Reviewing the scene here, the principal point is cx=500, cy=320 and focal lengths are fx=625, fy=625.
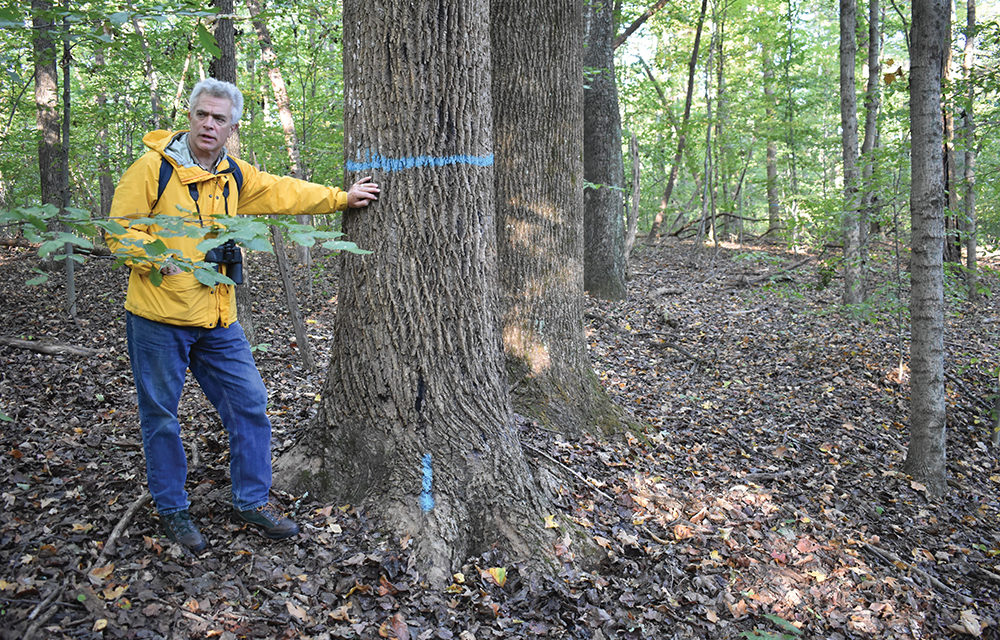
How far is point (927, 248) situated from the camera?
5164mm

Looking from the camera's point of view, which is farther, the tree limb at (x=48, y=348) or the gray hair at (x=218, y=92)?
the tree limb at (x=48, y=348)

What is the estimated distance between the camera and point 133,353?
2.85 meters

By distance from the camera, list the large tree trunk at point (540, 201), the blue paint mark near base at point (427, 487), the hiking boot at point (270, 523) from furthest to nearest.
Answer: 1. the large tree trunk at point (540, 201)
2. the blue paint mark near base at point (427, 487)
3. the hiking boot at point (270, 523)

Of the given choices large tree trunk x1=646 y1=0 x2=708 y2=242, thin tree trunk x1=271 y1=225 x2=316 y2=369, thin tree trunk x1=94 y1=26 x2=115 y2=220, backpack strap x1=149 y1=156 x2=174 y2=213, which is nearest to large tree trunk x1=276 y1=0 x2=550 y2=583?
backpack strap x1=149 y1=156 x2=174 y2=213

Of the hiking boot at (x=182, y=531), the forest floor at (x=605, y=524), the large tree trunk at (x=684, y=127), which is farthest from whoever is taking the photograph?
the large tree trunk at (x=684, y=127)

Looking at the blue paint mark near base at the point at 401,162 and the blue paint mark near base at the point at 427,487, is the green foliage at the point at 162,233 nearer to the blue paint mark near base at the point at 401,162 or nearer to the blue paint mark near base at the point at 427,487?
the blue paint mark near base at the point at 401,162

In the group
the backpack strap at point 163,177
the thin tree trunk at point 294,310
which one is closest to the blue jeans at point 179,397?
the backpack strap at point 163,177

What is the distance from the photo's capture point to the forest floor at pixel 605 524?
2631 millimetres

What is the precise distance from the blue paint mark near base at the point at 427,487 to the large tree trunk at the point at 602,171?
7352mm

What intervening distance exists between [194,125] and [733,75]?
2082 cm

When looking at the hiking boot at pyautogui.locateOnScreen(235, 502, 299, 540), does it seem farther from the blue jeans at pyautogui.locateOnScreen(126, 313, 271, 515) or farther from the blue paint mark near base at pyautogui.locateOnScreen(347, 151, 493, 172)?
the blue paint mark near base at pyautogui.locateOnScreen(347, 151, 493, 172)

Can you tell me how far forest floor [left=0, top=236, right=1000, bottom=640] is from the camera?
8.63 feet

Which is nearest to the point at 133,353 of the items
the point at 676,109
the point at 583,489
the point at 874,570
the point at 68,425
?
the point at 68,425

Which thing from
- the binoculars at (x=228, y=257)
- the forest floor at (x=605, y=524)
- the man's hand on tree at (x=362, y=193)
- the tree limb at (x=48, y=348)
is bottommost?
the forest floor at (x=605, y=524)
